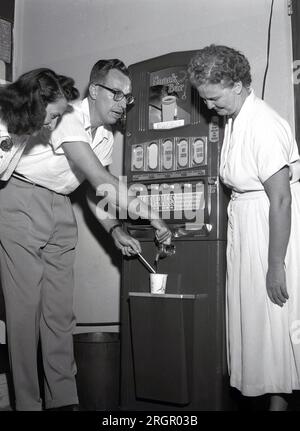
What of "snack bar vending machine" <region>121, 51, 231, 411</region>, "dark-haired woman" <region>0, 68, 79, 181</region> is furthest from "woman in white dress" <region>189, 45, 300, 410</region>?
"dark-haired woman" <region>0, 68, 79, 181</region>

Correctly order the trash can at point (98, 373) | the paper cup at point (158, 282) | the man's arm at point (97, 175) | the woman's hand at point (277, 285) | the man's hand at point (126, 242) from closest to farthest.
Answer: the woman's hand at point (277, 285), the man's arm at point (97, 175), the paper cup at point (158, 282), the man's hand at point (126, 242), the trash can at point (98, 373)

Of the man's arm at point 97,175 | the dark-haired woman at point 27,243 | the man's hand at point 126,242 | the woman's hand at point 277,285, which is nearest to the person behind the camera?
the woman's hand at point 277,285

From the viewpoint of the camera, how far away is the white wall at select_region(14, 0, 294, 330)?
2.80m

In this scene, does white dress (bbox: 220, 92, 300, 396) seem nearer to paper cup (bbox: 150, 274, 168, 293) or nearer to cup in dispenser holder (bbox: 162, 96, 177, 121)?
paper cup (bbox: 150, 274, 168, 293)

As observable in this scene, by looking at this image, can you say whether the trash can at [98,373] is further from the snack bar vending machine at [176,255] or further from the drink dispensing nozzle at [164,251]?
the drink dispensing nozzle at [164,251]

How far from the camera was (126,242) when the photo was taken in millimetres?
2697

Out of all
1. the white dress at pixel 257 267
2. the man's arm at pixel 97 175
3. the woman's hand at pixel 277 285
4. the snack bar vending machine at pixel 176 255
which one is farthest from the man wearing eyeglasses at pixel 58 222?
the woman's hand at pixel 277 285

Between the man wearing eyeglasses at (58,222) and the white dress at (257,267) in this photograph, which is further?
the man wearing eyeglasses at (58,222)

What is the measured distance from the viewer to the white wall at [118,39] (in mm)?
2799

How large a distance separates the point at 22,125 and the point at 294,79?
144 cm

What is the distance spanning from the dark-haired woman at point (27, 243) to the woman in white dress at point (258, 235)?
0.66 meters

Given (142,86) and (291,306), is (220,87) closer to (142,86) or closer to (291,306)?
(142,86)
